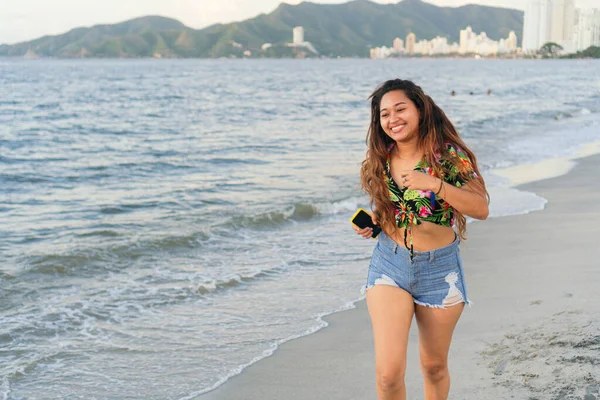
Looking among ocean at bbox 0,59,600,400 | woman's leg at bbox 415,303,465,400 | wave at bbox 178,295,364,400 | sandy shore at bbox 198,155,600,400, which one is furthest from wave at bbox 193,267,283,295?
woman's leg at bbox 415,303,465,400

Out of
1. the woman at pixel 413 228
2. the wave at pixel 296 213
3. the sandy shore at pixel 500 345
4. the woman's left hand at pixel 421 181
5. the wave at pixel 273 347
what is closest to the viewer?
the woman's left hand at pixel 421 181

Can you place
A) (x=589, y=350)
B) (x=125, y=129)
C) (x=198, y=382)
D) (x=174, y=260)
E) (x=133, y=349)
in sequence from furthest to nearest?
(x=125, y=129), (x=174, y=260), (x=133, y=349), (x=198, y=382), (x=589, y=350)

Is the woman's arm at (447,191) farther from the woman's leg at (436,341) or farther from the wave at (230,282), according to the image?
the wave at (230,282)

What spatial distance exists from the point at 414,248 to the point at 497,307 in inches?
110

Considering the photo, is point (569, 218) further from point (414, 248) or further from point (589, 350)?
point (414, 248)

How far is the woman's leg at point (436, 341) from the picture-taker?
10.4ft

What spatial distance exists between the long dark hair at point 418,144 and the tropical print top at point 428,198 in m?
0.01

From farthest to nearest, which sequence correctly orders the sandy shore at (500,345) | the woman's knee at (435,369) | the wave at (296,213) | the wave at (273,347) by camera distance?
the wave at (296,213) → the wave at (273,347) → the sandy shore at (500,345) → the woman's knee at (435,369)

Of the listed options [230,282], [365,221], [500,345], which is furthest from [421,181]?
[230,282]

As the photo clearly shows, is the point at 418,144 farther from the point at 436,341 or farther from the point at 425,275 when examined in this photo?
the point at 436,341

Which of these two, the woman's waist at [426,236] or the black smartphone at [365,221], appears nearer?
the woman's waist at [426,236]

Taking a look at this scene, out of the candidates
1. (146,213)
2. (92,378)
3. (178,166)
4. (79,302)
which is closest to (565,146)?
(178,166)

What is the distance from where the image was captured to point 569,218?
9.05 m

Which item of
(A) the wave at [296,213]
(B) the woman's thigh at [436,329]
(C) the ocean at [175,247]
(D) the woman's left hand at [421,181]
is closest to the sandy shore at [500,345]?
(C) the ocean at [175,247]
